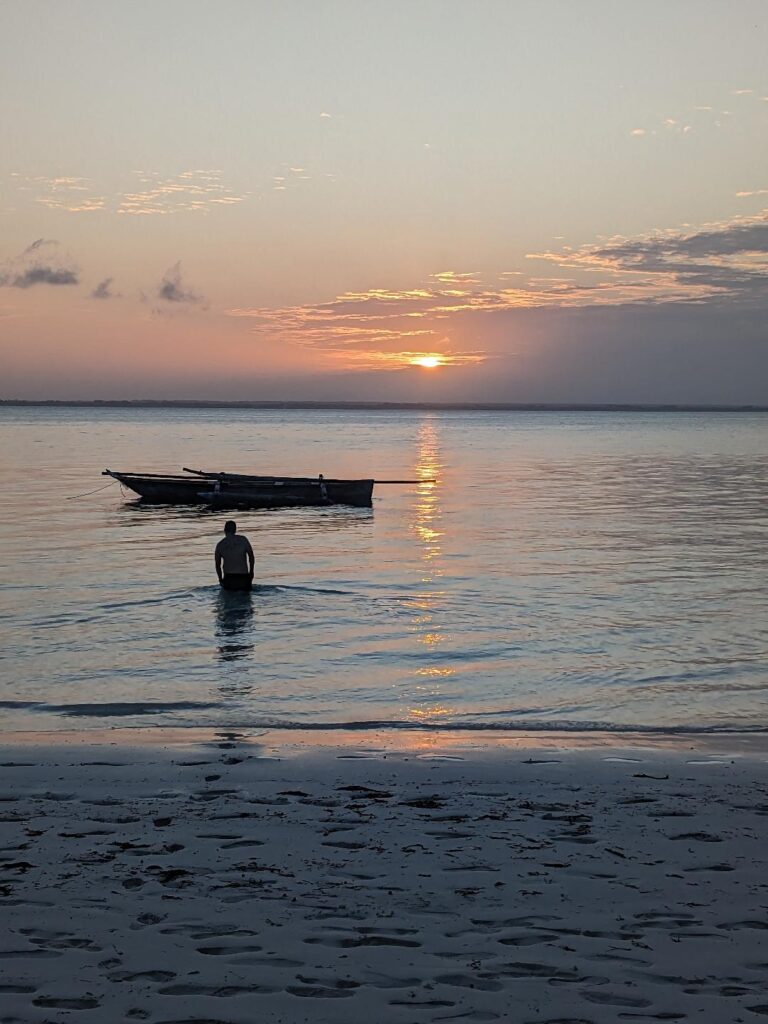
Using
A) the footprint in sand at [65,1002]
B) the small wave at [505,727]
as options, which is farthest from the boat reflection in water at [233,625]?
the footprint in sand at [65,1002]

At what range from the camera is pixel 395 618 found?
61.4 feet

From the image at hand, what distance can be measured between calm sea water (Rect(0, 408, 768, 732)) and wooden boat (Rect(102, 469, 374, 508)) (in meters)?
0.71

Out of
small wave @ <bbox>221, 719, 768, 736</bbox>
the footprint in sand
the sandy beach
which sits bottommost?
small wave @ <bbox>221, 719, 768, 736</bbox>

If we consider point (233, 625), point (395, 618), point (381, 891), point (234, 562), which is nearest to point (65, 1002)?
point (381, 891)

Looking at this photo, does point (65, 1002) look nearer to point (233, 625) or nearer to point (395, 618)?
point (233, 625)

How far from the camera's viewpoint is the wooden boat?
40.3 meters

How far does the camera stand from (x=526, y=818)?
7.70m

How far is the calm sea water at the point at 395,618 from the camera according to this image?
12.4 m

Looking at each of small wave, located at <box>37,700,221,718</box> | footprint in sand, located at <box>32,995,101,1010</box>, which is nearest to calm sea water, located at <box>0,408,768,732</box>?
small wave, located at <box>37,700,221,718</box>

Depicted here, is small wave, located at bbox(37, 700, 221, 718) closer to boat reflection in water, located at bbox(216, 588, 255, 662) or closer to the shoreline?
the shoreline

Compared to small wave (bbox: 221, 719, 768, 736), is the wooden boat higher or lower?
higher

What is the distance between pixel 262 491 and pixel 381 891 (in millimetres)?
35327

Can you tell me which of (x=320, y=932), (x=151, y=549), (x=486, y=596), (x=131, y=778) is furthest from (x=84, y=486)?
(x=320, y=932)

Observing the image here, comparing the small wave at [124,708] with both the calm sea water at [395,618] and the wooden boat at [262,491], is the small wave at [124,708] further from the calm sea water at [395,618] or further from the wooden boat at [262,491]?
the wooden boat at [262,491]
